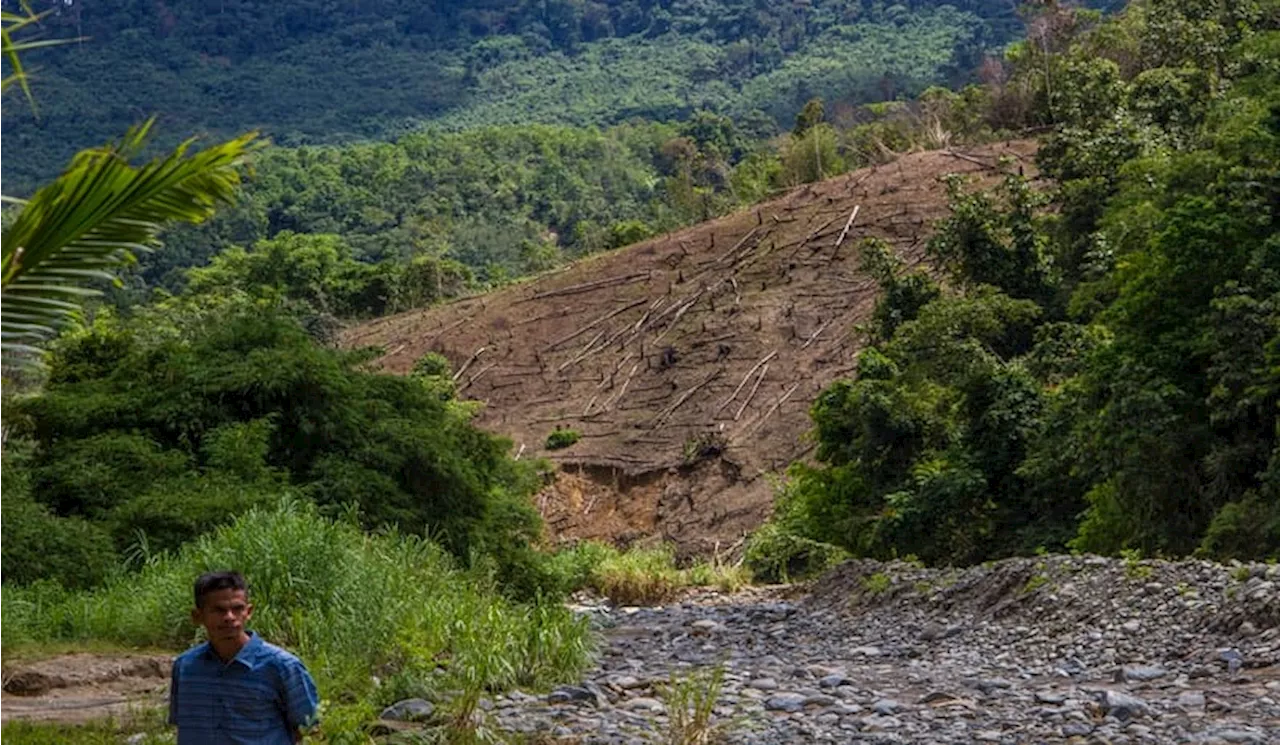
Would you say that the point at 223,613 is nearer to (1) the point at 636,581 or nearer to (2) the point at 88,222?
(2) the point at 88,222

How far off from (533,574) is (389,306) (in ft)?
117

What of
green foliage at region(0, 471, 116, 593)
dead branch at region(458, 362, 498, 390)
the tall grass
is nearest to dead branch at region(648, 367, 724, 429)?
dead branch at region(458, 362, 498, 390)

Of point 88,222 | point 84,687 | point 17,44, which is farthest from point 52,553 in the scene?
point 17,44

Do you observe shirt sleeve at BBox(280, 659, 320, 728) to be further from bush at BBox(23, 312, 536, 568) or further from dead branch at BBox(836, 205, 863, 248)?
dead branch at BBox(836, 205, 863, 248)

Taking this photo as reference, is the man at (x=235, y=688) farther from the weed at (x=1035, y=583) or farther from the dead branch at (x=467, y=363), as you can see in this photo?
the dead branch at (x=467, y=363)

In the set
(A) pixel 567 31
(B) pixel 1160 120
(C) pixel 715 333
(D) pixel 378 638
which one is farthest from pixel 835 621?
(A) pixel 567 31

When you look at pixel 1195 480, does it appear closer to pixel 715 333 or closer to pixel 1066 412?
pixel 1066 412

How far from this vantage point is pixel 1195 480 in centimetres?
1858

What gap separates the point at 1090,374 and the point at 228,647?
1574 cm

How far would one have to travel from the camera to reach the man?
5.11 meters

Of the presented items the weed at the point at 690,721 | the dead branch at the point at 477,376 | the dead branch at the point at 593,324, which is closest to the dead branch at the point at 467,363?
the dead branch at the point at 477,376

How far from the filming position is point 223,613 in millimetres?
5062

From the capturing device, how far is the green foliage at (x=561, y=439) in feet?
130

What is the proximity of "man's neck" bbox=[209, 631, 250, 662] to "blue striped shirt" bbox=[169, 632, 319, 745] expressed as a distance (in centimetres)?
1
